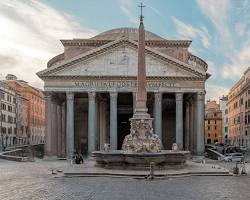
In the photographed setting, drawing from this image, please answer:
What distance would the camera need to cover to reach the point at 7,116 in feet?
283

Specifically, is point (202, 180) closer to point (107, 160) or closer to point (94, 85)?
point (107, 160)

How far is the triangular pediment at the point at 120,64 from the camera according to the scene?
4962 cm

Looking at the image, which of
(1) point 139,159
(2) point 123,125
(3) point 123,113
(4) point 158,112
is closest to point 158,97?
(4) point 158,112

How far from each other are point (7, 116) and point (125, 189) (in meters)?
70.6

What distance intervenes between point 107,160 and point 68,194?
9.62 meters

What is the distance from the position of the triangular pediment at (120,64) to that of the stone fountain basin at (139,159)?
A: 899 inches

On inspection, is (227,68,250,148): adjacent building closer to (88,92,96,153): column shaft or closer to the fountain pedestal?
(88,92,96,153): column shaft

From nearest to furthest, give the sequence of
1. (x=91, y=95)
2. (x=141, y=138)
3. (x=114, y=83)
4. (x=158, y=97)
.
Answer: (x=141, y=138) < (x=91, y=95) < (x=114, y=83) < (x=158, y=97)

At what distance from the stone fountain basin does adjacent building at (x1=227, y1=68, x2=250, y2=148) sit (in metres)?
53.6

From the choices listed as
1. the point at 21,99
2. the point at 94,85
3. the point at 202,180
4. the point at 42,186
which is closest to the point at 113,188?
the point at 42,186

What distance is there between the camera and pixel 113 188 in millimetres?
19047

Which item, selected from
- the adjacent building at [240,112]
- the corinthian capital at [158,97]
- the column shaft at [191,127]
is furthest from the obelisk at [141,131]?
the adjacent building at [240,112]

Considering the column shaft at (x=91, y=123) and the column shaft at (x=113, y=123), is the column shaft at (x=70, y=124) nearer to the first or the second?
the column shaft at (x=91, y=123)

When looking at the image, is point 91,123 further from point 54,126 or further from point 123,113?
point 123,113
